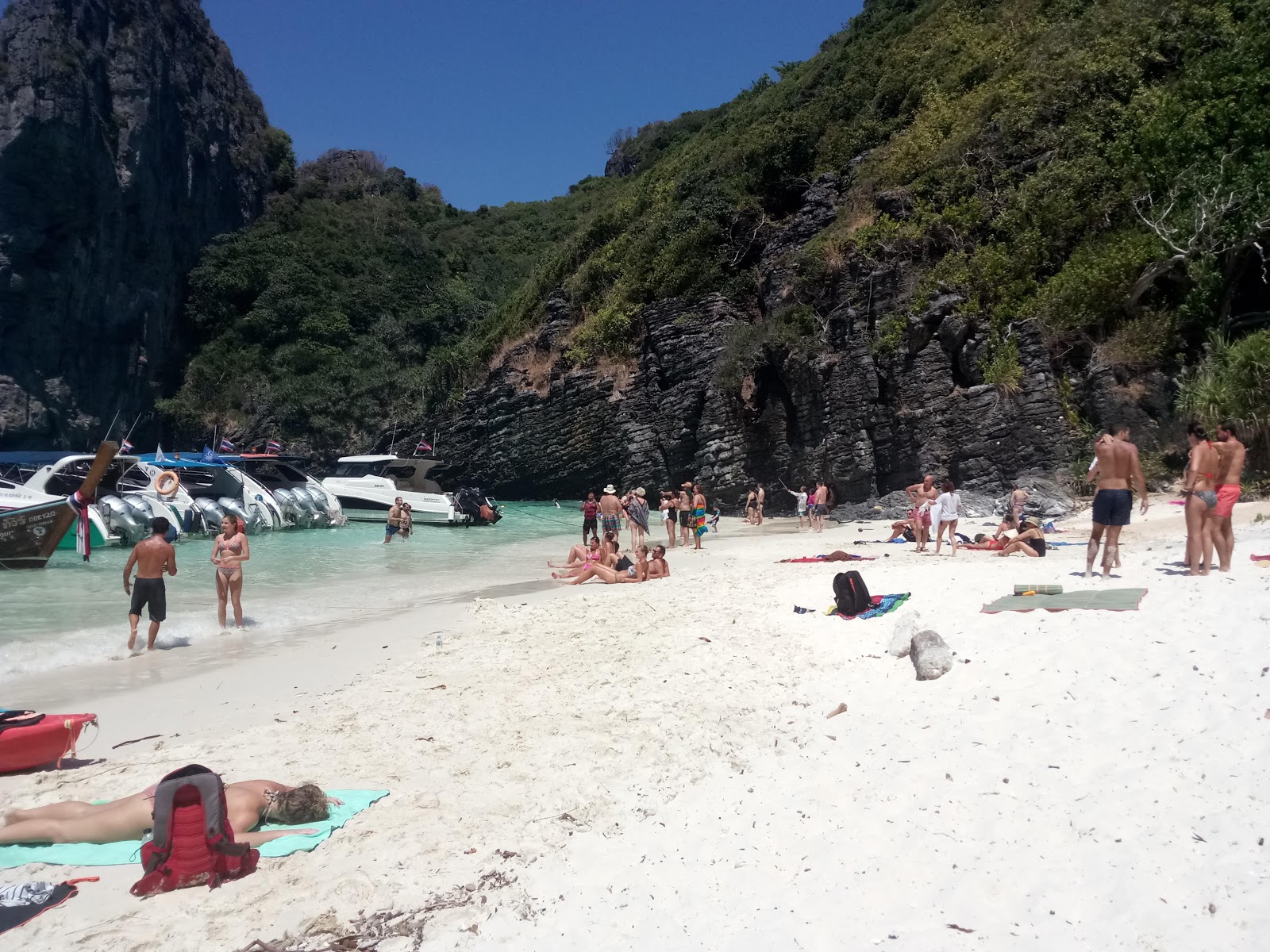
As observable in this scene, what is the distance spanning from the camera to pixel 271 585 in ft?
44.1

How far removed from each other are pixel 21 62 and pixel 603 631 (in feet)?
160

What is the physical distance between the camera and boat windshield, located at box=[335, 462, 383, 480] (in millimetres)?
29562

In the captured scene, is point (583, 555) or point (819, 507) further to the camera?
point (819, 507)

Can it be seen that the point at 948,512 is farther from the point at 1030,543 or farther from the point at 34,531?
the point at 34,531

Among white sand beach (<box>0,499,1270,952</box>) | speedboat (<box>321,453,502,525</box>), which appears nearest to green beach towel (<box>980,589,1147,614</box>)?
white sand beach (<box>0,499,1270,952</box>)

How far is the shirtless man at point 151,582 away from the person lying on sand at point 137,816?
4928 millimetres

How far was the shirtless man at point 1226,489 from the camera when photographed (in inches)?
277

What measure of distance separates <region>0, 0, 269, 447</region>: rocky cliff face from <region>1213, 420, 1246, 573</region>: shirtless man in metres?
49.4

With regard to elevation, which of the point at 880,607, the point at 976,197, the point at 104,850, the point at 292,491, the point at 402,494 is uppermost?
the point at 976,197

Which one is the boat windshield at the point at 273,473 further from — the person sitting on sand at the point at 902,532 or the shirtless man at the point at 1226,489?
the shirtless man at the point at 1226,489

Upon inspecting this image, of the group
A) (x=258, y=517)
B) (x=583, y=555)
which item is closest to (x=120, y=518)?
(x=258, y=517)

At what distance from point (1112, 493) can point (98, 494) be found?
2034 centimetres

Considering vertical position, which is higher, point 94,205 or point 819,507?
point 94,205

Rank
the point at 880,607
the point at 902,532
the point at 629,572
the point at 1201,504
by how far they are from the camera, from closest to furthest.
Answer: the point at 1201,504
the point at 880,607
the point at 629,572
the point at 902,532
